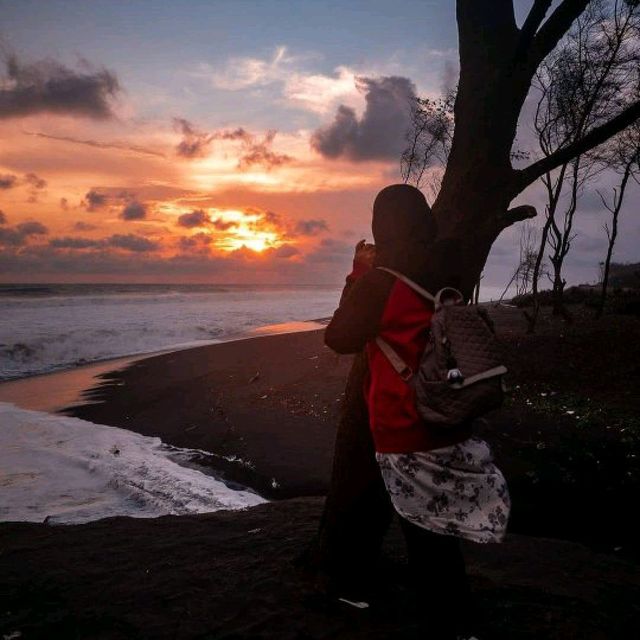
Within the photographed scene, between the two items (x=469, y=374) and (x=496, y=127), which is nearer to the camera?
(x=469, y=374)

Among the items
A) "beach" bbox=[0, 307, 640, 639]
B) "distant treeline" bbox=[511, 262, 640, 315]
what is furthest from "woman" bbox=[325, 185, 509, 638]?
"distant treeline" bbox=[511, 262, 640, 315]

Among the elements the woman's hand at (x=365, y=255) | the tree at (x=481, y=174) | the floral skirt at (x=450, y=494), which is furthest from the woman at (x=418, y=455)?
the tree at (x=481, y=174)

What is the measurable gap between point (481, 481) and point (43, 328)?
90.6 ft

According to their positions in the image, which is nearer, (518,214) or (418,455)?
(418,455)

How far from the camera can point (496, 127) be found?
11.4 ft

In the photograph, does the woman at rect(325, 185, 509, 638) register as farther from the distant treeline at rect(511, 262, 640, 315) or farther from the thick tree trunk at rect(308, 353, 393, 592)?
the distant treeline at rect(511, 262, 640, 315)

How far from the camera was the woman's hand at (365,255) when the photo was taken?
2805 mm

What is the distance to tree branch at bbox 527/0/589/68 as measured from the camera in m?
3.42

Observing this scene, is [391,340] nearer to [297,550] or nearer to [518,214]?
[518,214]

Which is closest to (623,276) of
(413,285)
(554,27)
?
(554,27)

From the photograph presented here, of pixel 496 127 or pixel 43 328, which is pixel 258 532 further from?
pixel 43 328

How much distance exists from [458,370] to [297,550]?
2.56 metres

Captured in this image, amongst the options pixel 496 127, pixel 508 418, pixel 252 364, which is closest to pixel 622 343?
pixel 508 418

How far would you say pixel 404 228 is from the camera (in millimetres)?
2639
